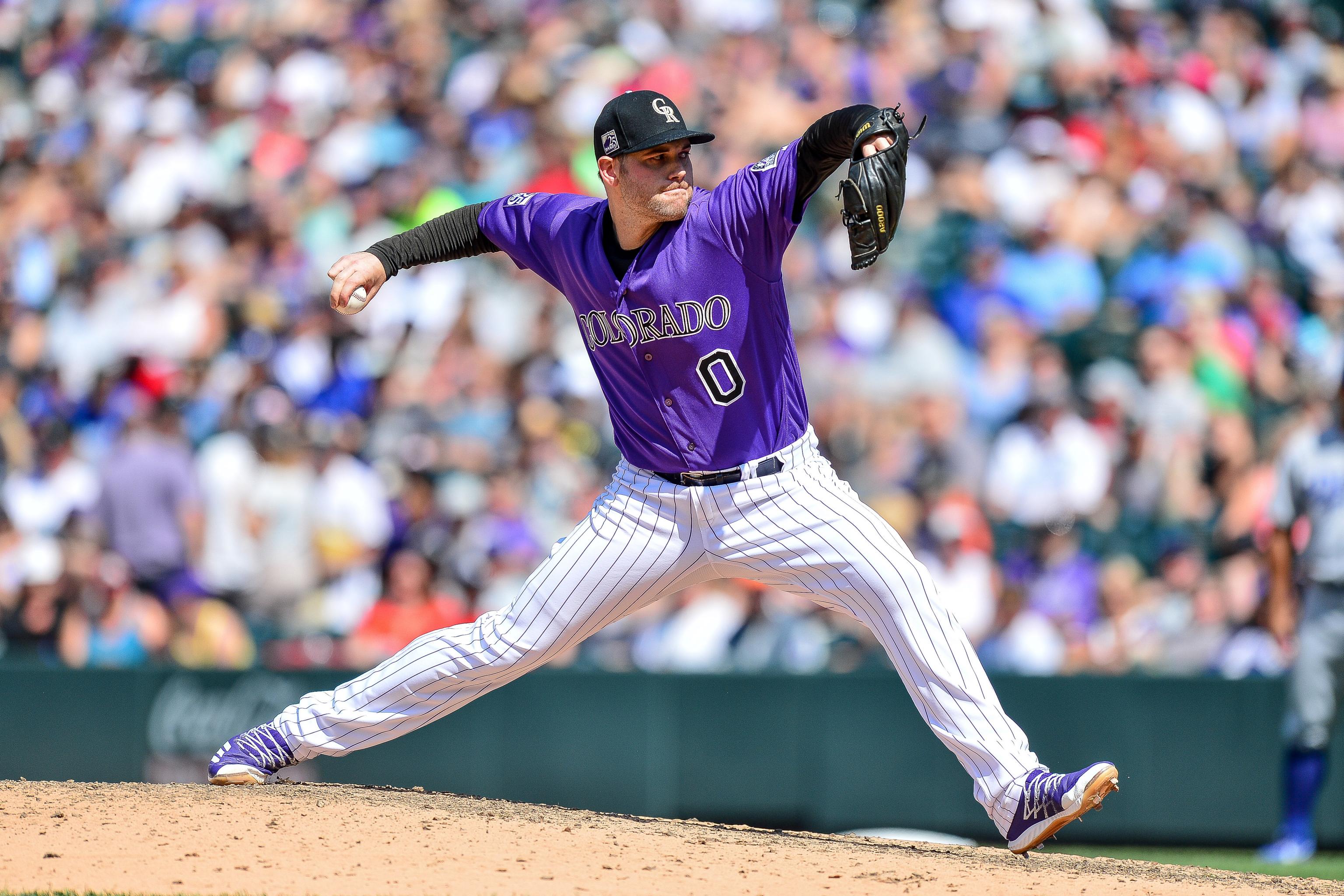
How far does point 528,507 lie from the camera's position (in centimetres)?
782

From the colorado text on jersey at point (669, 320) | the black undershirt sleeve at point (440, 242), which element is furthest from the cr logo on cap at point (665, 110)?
the black undershirt sleeve at point (440, 242)

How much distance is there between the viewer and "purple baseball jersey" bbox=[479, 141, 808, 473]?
12.5ft

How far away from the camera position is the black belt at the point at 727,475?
3.91m

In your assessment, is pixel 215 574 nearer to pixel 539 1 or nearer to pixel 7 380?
pixel 7 380

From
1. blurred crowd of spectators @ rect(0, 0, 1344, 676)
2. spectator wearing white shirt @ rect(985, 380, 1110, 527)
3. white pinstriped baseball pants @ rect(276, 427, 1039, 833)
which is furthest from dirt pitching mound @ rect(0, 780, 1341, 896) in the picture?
spectator wearing white shirt @ rect(985, 380, 1110, 527)

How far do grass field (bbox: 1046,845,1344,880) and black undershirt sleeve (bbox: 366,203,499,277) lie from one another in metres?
3.45

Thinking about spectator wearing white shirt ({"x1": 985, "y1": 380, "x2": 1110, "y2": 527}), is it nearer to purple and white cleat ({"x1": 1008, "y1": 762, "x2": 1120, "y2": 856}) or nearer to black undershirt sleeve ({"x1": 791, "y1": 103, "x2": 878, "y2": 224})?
purple and white cleat ({"x1": 1008, "y1": 762, "x2": 1120, "y2": 856})

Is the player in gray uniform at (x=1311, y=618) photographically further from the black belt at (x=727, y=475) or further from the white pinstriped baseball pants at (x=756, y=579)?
the black belt at (x=727, y=475)

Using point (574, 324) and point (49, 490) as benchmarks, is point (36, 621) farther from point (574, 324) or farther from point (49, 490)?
point (574, 324)

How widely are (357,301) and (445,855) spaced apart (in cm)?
142

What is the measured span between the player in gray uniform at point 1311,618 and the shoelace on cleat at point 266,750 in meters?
4.08

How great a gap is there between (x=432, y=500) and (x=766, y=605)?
1.85 meters

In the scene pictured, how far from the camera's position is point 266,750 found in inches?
173

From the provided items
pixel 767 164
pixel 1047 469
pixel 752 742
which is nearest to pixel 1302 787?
pixel 1047 469
